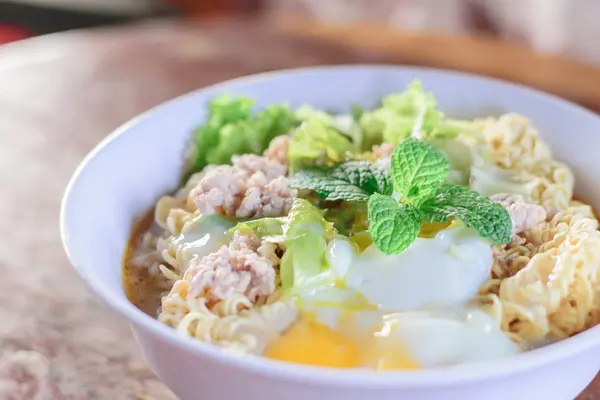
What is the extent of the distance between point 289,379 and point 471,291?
523mm

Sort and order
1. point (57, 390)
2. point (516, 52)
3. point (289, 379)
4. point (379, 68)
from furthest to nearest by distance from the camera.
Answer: point (516, 52) → point (379, 68) → point (57, 390) → point (289, 379)

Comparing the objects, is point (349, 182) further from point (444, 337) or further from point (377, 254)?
point (444, 337)

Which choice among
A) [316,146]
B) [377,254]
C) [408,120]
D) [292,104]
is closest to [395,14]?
[292,104]

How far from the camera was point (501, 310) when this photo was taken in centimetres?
150

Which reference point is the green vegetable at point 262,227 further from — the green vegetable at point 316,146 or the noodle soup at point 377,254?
the green vegetable at point 316,146

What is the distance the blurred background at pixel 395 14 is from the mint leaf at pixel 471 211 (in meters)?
2.30

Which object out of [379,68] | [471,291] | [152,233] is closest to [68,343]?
[152,233]

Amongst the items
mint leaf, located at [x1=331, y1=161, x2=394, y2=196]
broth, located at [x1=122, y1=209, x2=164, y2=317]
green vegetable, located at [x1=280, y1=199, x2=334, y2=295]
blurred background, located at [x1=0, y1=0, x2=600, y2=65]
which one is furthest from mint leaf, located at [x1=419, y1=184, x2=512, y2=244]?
blurred background, located at [x1=0, y1=0, x2=600, y2=65]

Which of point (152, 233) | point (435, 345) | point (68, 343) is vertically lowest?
point (68, 343)

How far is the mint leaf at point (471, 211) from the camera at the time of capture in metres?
1.61

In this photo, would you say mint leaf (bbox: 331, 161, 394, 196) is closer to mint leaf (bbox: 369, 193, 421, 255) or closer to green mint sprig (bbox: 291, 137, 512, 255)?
green mint sprig (bbox: 291, 137, 512, 255)

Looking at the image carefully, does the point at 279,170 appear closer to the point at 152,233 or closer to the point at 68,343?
the point at 152,233

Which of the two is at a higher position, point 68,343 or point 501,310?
point 501,310

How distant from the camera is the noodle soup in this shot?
1457mm
